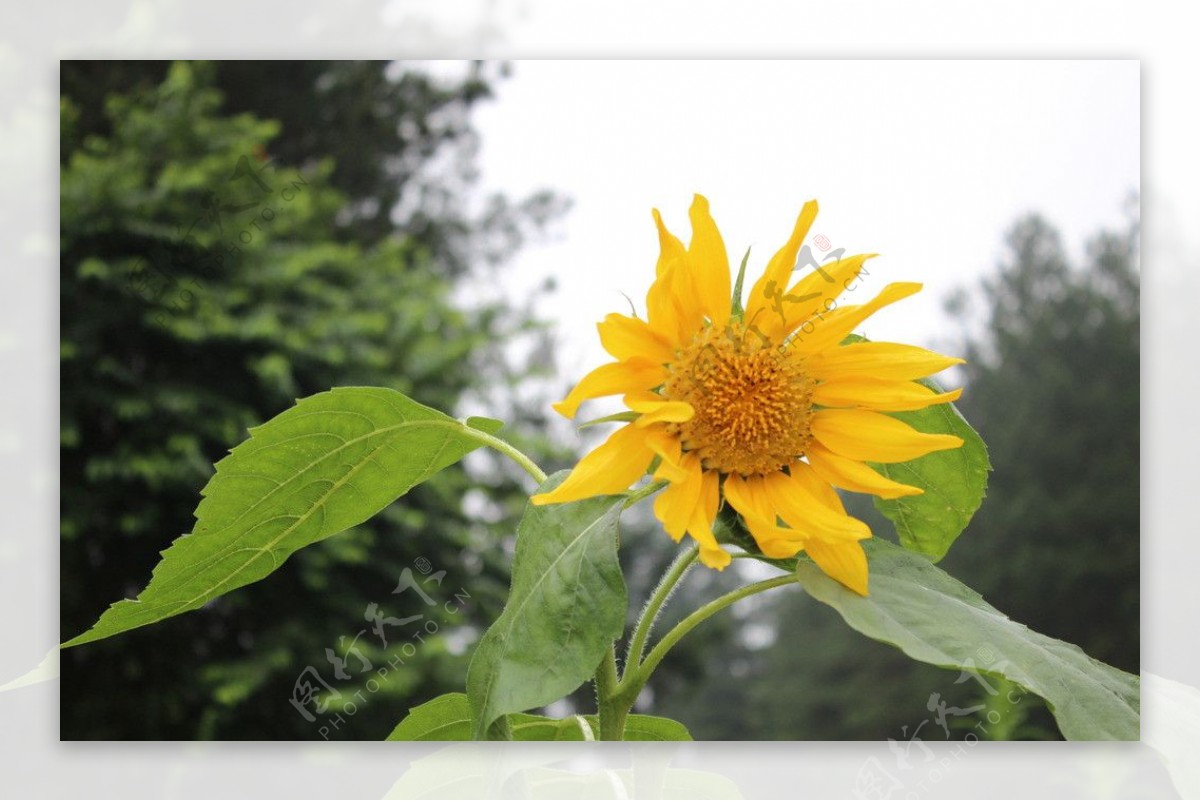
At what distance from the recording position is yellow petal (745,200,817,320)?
0.47 metres

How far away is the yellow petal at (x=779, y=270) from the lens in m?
0.47

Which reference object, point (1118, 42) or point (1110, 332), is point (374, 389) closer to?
point (1118, 42)

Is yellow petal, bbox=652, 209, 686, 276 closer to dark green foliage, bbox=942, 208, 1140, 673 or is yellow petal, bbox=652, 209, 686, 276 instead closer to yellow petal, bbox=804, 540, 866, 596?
yellow petal, bbox=804, 540, 866, 596

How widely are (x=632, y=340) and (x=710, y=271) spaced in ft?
0.16

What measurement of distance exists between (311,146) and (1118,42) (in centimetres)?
243

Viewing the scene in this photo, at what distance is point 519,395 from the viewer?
3045mm

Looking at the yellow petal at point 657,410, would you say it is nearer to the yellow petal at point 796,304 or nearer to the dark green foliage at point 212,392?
the yellow petal at point 796,304

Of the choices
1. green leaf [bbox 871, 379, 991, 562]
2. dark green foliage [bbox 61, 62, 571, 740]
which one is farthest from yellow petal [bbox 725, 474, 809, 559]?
dark green foliage [bbox 61, 62, 571, 740]

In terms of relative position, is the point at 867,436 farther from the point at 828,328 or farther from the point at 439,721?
the point at 439,721

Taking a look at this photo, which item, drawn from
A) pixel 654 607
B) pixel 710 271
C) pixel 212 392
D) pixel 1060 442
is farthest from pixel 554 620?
pixel 1060 442

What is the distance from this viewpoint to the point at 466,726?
63 centimetres

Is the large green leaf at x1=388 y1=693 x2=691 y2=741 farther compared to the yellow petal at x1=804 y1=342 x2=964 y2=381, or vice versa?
the large green leaf at x1=388 y1=693 x2=691 y2=741

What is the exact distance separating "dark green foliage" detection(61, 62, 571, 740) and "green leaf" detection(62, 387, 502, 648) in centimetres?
197

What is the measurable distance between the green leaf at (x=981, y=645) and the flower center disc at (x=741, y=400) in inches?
1.8
